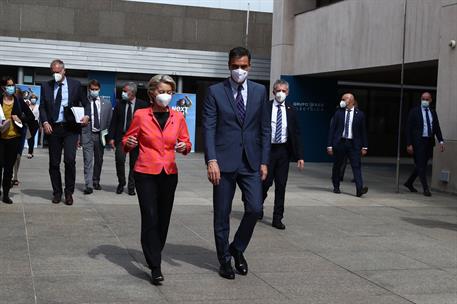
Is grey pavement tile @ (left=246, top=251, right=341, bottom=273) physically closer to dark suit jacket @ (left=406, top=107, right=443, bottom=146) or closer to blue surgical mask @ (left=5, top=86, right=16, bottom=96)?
blue surgical mask @ (left=5, top=86, right=16, bottom=96)

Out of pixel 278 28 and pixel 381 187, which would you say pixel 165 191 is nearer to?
pixel 381 187

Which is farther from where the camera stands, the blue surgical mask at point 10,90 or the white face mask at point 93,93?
the white face mask at point 93,93

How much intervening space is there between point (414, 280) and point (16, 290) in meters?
3.47

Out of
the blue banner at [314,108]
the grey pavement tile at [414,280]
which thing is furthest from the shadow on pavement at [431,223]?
the blue banner at [314,108]

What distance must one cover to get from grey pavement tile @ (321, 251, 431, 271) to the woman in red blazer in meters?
1.98

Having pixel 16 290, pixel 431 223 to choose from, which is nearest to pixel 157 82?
pixel 16 290

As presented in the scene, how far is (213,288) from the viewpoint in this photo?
594 cm

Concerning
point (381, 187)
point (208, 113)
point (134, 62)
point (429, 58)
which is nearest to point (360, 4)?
point (429, 58)

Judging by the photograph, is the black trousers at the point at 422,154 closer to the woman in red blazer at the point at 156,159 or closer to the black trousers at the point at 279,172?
the black trousers at the point at 279,172

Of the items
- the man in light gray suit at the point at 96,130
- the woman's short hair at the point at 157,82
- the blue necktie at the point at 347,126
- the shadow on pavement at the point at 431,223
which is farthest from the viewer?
the blue necktie at the point at 347,126

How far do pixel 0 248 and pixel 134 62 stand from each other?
1795 cm

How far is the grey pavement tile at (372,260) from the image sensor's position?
7.00 meters

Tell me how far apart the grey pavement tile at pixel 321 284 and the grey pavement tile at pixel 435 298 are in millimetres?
274

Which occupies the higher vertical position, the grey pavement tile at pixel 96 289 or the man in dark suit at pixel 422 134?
the man in dark suit at pixel 422 134
